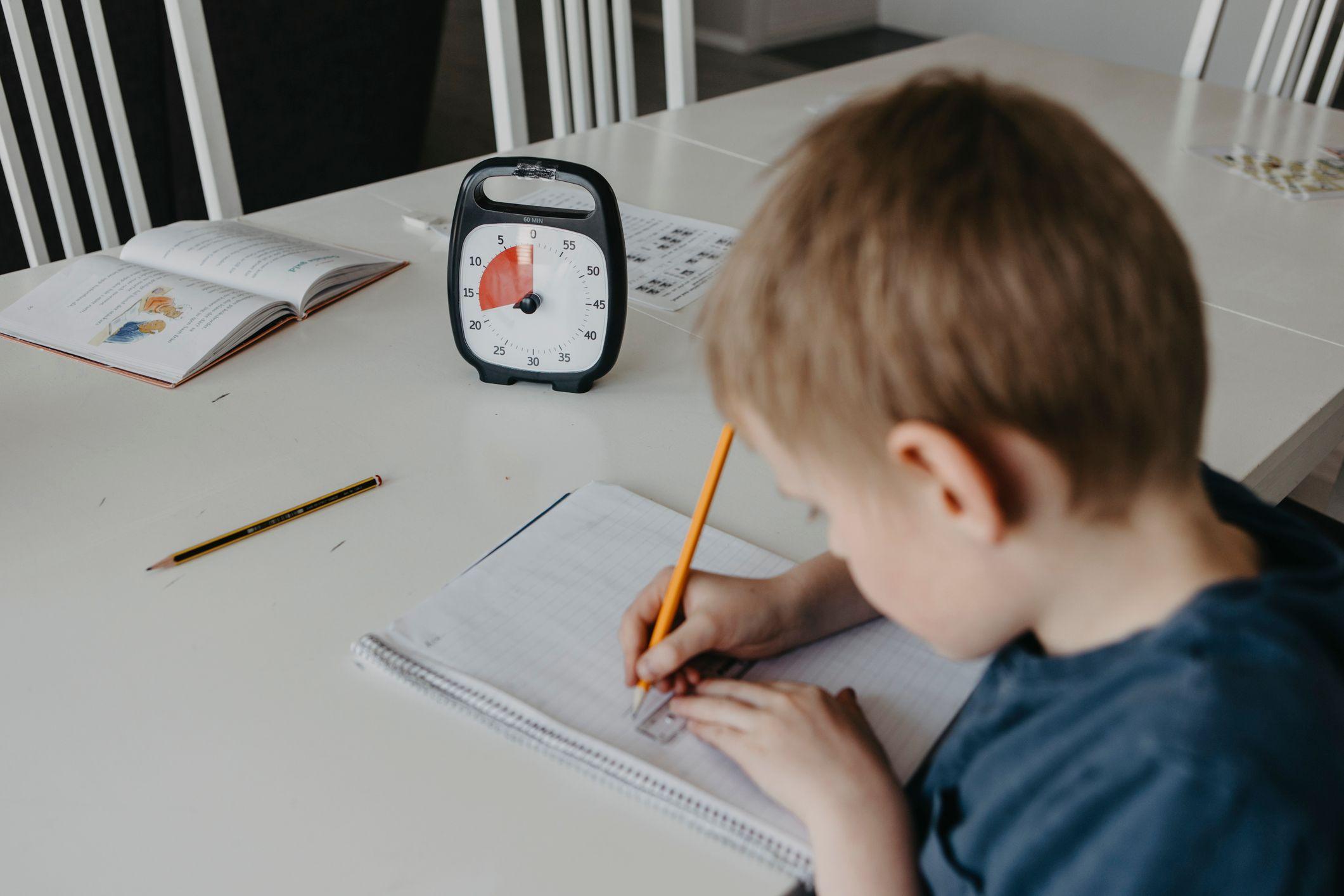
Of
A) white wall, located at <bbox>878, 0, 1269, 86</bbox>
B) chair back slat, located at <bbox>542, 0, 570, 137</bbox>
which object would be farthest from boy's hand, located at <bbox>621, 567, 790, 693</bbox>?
white wall, located at <bbox>878, 0, 1269, 86</bbox>

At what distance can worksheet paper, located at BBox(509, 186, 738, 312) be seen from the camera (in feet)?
3.89

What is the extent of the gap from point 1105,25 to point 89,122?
4173mm

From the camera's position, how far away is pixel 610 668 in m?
0.71

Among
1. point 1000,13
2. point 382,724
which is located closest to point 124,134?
point 382,724

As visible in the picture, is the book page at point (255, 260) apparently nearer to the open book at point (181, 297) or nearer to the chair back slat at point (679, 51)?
the open book at point (181, 297)

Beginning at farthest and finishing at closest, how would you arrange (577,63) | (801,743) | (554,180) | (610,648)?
1. (577,63)
2. (554,180)
3. (610,648)
4. (801,743)

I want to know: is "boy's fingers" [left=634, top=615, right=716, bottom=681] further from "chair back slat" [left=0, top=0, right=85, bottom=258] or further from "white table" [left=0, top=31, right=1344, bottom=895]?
"chair back slat" [left=0, top=0, right=85, bottom=258]

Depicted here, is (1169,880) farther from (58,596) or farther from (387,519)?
(58,596)

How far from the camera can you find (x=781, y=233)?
51 cm

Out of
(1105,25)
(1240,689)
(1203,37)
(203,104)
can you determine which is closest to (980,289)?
(1240,689)

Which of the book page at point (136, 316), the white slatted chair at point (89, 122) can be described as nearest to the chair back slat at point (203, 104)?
the white slatted chair at point (89, 122)

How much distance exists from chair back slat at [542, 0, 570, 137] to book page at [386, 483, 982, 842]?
1.06 metres

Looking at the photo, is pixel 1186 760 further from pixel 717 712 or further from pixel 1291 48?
pixel 1291 48

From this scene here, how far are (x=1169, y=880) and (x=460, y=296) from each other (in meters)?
0.73
